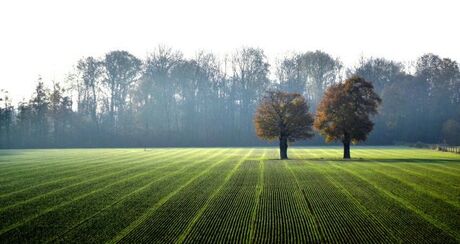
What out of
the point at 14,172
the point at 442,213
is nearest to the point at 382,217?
the point at 442,213

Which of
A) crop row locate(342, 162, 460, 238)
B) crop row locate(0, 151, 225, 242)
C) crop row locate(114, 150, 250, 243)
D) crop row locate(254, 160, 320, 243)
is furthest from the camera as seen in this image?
crop row locate(342, 162, 460, 238)

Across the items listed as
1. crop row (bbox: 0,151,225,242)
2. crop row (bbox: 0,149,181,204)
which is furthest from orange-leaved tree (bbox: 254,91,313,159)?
crop row (bbox: 0,151,225,242)

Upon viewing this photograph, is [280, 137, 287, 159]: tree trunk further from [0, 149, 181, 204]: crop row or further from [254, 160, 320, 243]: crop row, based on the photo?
[254, 160, 320, 243]: crop row

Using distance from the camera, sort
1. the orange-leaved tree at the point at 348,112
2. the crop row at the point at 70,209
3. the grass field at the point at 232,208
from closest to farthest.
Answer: the grass field at the point at 232,208 < the crop row at the point at 70,209 < the orange-leaved tree at the point at 348,112

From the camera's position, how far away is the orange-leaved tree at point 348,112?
6606cm

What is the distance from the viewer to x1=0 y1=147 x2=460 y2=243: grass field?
19.2 m

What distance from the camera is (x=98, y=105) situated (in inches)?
5433

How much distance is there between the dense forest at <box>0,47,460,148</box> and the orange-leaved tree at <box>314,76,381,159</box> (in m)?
58.2

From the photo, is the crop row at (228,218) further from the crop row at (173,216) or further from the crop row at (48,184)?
the crop row at (48,184)

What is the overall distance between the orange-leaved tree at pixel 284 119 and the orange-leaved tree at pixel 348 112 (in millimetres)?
2116

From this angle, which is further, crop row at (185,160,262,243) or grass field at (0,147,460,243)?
grass field at (0,147,460,243)

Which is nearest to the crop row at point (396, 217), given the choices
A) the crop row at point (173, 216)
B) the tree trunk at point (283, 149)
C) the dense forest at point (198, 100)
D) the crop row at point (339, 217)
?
the crop row at point (339, 217)

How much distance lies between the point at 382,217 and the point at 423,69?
5002 inches

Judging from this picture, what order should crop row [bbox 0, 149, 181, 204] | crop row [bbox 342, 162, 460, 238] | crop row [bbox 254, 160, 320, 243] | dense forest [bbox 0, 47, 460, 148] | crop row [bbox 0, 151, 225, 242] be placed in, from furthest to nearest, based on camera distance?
dense forest [bbox 0, 47, 460, 148] < crop row [bbox 0, 149, 181, 204] < crop row [bbox 342, 162, 460, 238] < crop row [bbox 0, 151, 225, 242] < crop row [bbox 254, 160, 320, 243]
